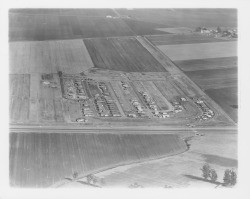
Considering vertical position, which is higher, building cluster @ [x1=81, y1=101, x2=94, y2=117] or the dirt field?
the dirt field

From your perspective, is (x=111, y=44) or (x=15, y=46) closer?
(x=15, y=46)

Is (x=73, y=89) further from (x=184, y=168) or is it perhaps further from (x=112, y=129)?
(x=184, y=168)

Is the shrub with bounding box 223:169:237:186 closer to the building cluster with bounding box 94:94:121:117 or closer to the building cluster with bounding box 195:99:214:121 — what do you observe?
the building cluster with bounding box 195:99:214:121

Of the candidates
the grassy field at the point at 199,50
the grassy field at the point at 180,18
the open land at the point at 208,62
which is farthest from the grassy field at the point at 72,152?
the grassy field at the point at 180,18

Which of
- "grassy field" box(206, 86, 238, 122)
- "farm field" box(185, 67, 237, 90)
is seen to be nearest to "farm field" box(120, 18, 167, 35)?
"farm field" box(185, 67, 237, 90)

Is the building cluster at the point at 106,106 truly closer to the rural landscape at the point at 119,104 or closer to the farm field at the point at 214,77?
the rural landscape at the point at 119,104
